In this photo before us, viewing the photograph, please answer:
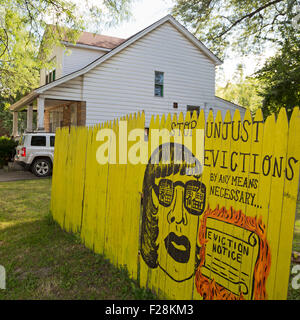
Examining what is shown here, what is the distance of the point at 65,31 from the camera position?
31.7 ft

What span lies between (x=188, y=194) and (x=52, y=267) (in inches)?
93.2

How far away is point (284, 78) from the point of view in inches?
542

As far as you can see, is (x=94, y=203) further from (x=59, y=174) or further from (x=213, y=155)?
(x=213, y=155)

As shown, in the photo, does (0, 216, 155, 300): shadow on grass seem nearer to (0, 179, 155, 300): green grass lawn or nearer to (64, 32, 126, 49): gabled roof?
(0, 179, 155, 300): green grass lawn

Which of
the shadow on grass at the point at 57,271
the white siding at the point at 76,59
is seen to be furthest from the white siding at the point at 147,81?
the shadow on grass at the point at 57,271

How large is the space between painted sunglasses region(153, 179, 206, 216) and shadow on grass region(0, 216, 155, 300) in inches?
40.4

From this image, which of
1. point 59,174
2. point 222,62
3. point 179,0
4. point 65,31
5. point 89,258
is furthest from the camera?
point 222,62

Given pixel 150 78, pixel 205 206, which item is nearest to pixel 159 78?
pixel 150 78

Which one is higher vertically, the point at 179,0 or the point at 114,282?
the point at 179,0

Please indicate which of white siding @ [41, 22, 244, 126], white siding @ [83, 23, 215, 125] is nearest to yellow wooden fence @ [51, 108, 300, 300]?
white siding @ [41, 22, 244, 126]

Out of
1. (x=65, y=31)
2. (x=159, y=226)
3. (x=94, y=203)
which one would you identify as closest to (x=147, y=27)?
(x=65, y=31)

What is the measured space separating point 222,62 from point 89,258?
1583 centimetres

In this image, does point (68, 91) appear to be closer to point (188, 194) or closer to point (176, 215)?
point (176, 215)

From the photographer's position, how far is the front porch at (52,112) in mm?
14203
